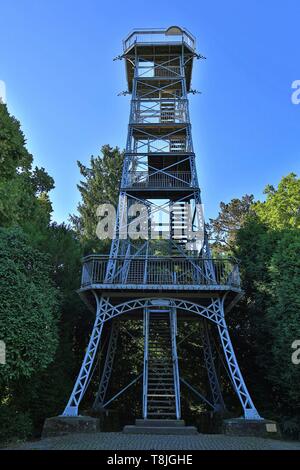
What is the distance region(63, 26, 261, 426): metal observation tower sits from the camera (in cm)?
1362

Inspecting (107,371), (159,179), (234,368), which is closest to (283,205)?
(159,179)

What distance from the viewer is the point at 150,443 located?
928 cm

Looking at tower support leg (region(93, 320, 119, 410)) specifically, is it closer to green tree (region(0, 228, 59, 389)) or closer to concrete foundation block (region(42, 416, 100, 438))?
concrete foundation block (region(42, 416, 100, 438))

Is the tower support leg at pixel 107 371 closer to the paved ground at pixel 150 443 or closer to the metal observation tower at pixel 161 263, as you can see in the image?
the metal observation tower at pixel 161 263

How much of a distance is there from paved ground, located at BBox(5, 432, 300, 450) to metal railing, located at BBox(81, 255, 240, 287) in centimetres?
486

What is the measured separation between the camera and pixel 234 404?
1836cm

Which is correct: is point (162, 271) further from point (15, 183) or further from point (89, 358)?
Result: point (15, 183)

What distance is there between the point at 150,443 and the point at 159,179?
11393 millimetres

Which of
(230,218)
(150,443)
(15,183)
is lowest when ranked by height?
(150,443)

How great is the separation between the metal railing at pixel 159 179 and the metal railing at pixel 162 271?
3.42m

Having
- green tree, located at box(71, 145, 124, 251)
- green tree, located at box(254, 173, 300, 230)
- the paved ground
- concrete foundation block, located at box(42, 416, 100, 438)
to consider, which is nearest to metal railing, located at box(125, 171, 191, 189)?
green tree, located at box(254, 173, 300, 230)

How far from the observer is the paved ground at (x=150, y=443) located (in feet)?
29.0

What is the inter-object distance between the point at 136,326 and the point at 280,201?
11222 mm
